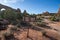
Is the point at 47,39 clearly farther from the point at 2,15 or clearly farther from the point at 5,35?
the point at 2,15

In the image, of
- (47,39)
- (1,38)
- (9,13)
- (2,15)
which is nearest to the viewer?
(1,38)

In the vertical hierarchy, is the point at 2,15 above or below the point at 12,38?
above

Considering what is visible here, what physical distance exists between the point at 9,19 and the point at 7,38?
1283 centimetres

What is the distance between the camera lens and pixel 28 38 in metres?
11.5

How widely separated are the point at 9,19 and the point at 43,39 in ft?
45.5

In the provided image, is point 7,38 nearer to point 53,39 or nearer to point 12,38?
point 12,38

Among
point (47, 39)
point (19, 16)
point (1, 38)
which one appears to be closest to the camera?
point (1, 38)

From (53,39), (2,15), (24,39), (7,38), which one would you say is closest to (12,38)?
(7,38)

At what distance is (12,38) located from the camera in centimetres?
1134

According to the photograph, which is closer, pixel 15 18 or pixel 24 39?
pixel 24 39

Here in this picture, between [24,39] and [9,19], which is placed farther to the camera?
[9,19]

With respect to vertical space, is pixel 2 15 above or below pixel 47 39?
above

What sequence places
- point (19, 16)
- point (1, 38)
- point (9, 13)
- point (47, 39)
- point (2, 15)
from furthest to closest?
point (19, 16), point (2, 15), point (9, 13), point (47, 39), point (1, 38)

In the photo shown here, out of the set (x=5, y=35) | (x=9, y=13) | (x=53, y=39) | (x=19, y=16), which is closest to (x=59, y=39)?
(x=53, y=39)
